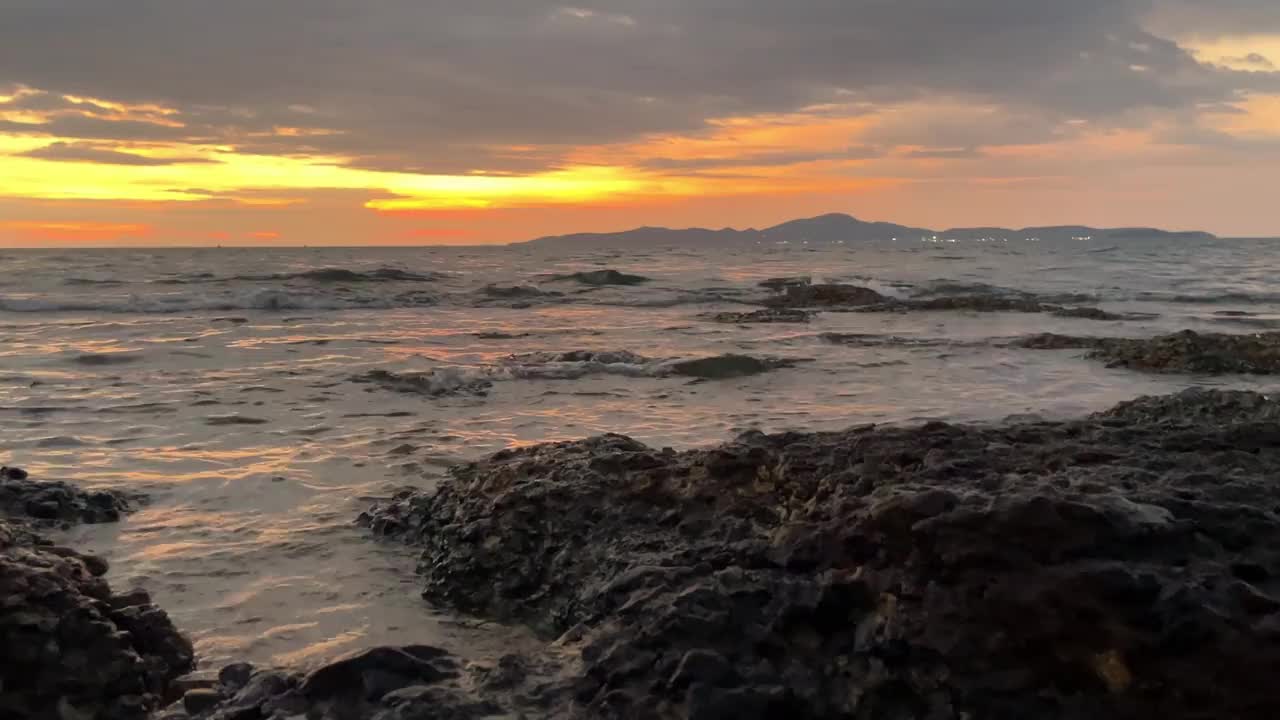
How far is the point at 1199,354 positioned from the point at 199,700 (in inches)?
474

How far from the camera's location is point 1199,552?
2686 mm

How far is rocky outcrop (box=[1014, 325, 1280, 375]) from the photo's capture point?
10773 millimetres

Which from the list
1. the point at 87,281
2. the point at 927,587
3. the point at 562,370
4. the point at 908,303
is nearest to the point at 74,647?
the point at 927,587

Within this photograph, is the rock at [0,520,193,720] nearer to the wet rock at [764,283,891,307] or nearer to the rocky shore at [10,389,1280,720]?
the rocky shore at [10,389,1280,720]

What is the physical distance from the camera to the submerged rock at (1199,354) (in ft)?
35.3

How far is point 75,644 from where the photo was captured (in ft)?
9.47

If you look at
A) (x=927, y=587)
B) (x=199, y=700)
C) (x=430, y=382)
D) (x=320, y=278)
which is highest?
(x=320, y=278)

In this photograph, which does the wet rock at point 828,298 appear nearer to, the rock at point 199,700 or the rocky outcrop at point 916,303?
the rocky outcrop at point 916,303

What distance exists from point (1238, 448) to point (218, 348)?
12923 mm

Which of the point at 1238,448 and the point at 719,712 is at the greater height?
the point at 1238,448

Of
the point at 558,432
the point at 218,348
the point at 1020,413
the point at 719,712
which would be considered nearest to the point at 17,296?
the point at 218,348

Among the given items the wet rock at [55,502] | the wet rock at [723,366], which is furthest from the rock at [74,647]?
the wet rock at [723,366]

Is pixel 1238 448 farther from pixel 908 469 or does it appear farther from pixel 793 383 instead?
pixel 793 383

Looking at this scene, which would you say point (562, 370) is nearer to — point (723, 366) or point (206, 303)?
point (723, 366)
